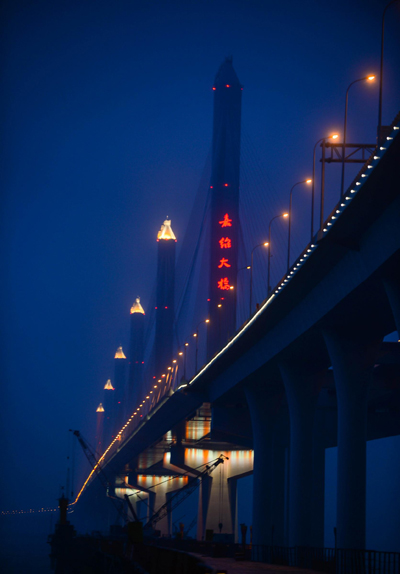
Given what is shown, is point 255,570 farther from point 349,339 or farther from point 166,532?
point 166,532

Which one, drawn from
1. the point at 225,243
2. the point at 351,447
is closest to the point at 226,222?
the point at 225,243

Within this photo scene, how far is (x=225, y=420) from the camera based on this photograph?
67.4 metres

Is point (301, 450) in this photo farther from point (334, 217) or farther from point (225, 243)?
point (225, 243)

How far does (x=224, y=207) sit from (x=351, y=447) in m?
64.1

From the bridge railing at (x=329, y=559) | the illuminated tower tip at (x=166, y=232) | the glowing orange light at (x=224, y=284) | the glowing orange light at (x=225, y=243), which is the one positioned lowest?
the bridge railing at (x=329, y=559)

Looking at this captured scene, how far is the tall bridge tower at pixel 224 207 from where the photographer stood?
3575 inches

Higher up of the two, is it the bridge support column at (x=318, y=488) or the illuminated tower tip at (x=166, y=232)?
the illuminated tower tip at (x=166, y=232)

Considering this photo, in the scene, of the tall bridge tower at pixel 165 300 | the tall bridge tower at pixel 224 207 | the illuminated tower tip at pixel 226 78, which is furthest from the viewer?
the tall bridge tower at pixel 165 300

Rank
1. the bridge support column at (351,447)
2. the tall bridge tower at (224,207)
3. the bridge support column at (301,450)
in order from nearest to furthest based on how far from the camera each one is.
A: 1. the bridge support column at (351,447)
2. the bridge support column at (301,450)
3. the tall bridge tower at (224,207)

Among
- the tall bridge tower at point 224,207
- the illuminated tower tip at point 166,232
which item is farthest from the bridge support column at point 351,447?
the illuminated tower tip at point 166,232

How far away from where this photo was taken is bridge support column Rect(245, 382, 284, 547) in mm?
56156

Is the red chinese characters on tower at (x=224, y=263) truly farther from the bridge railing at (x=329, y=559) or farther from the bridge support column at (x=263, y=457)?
the bridge railing at (x=329, y=559)

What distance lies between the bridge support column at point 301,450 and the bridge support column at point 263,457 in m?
9.61

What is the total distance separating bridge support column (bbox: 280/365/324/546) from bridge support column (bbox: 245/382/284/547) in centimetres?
961
